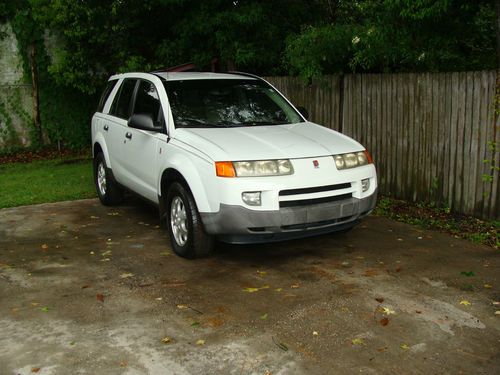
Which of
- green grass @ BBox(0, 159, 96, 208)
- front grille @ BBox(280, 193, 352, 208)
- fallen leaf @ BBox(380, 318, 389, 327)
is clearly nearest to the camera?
fallen leaf @ BBox(380, 318, 389, 327)

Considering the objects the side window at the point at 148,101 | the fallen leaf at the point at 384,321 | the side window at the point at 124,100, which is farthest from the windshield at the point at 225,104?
the fallen leaf at the point at 384,321

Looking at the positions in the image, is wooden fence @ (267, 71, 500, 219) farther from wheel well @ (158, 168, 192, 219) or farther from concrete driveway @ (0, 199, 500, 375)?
wheel well @ (158, 168, 192, 219)

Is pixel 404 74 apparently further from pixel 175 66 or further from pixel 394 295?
pixel 175 66

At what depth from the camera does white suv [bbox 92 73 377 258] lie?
543 centimetres

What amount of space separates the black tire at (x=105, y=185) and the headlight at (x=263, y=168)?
333 centimetres

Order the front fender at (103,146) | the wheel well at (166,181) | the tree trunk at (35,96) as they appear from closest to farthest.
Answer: the wheel well at (166,181) → the front fender at (103,146) → the tree trunk at (35,96)

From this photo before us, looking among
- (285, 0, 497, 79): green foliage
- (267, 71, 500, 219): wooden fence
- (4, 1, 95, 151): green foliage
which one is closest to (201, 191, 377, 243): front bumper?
(267, 71, 500, 219): wooden fence

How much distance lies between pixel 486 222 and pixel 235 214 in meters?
3.51

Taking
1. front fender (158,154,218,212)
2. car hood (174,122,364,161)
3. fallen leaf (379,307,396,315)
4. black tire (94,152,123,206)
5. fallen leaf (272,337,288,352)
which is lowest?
fallen leaf (379,307,396,315)

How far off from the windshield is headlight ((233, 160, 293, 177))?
1.11 metres

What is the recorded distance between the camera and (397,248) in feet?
21.1

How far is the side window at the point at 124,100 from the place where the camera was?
7.63 meters

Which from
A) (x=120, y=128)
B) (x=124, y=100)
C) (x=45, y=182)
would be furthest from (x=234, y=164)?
(x=45, y=182)

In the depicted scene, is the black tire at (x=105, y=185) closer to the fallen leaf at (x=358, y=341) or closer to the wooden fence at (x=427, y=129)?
the wooden fence at (x=427, y=129)
